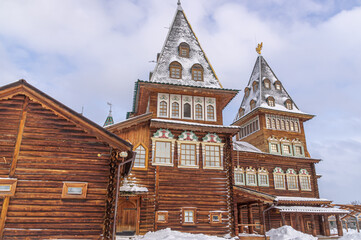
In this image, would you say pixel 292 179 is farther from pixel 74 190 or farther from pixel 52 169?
pixel 52 169

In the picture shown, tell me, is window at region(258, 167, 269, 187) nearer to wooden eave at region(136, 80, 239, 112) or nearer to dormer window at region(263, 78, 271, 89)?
wooden eave at region(136, 80, 239, 112)

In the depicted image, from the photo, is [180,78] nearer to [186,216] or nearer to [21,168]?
[186,216]

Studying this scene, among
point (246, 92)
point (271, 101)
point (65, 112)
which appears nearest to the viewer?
point (65, 112)

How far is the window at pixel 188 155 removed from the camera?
17992 millimetres

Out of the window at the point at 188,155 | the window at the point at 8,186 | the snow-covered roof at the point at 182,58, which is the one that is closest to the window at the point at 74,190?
the window at the point at 8,186

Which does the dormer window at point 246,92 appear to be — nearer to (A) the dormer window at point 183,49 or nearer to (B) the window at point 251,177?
(B) the window at point 251,177

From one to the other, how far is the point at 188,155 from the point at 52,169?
31.0 feet

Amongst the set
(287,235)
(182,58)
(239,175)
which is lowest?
(287,235)

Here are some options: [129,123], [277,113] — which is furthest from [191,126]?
[277,113]

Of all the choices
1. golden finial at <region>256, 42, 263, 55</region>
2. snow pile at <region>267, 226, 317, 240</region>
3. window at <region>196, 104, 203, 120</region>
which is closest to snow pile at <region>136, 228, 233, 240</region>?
snow pile at <region>267, 226, 317, 240</region>

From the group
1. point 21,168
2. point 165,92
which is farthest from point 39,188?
point 165,92

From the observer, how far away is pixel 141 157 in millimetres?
17297

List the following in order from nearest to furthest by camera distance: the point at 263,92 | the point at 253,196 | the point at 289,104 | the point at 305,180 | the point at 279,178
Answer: the point at 253,196 < the point at 279,178 < the point at 305,180 < the point at 289,104 < the point at 263,92

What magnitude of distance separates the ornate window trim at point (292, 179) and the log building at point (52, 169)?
2245 centimetres
